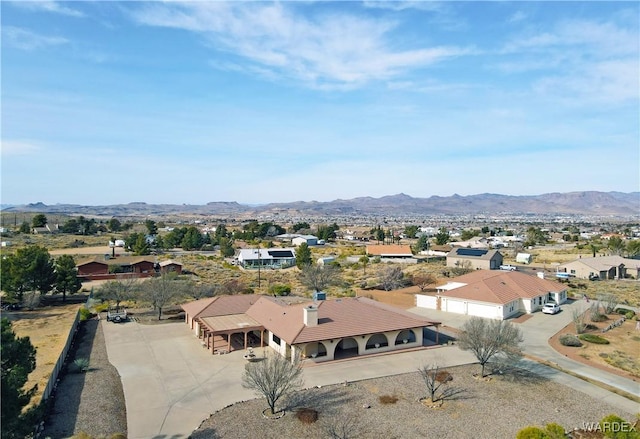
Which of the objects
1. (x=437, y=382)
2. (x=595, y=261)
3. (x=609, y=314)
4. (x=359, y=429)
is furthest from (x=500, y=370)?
(x=595, y=261)

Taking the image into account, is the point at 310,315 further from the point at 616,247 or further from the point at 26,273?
the point at 616,247

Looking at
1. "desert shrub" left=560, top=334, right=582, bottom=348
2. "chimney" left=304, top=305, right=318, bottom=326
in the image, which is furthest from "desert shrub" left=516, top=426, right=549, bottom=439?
"desert shrub" left=560, top=334, right=582, bottom=348

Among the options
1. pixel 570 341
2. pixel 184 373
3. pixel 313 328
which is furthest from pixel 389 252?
pixel 184 373

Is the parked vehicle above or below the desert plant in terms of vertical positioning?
below

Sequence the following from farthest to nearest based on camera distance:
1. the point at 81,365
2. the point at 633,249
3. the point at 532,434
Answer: the point at 633,249, the point at 81,365, the point at 532,434

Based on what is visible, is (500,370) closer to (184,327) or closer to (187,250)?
(184,327)

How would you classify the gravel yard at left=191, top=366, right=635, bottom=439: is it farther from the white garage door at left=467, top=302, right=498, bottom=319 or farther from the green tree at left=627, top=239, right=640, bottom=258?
the green tree at left=627, top=239, right=640, bottom=258

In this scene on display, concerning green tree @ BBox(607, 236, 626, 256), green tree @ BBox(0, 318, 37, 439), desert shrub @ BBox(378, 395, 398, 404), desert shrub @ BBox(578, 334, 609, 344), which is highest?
green tree @ BBox(0, 318, 37, 439)

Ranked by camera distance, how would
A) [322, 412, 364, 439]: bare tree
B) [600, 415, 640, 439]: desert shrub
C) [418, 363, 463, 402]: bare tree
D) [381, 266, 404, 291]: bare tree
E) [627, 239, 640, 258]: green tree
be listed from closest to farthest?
[600, 415, 640, 439]: desert shrub < [322, 412, 364, 439]: bare tree < [418, 363, 463, 402]: bare tree < [381, 266, 404, 291]: bare tree < [627, 239, 640, 258]: green tree
